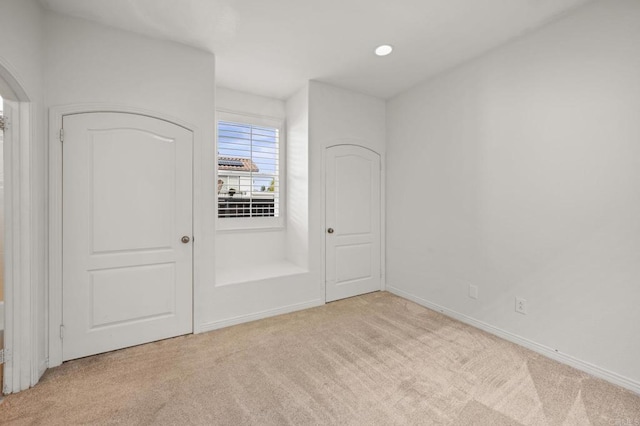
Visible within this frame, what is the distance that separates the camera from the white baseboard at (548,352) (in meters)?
1.88

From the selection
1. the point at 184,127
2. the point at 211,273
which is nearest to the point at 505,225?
the point at 211,273

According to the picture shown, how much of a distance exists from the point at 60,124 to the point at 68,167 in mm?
320

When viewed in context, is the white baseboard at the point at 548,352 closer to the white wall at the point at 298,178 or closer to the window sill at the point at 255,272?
the white wall at the point at 298,178

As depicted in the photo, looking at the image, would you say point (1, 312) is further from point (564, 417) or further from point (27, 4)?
point (564, 417)

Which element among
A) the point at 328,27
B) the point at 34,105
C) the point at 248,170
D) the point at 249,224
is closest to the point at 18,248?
the point at 34,105

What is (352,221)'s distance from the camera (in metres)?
3.63

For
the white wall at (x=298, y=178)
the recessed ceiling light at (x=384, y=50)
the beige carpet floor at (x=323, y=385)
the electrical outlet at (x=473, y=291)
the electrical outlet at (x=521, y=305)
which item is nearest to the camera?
the beige carpet floor at (x=323, y=385)

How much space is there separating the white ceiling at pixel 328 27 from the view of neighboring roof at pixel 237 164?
95cm

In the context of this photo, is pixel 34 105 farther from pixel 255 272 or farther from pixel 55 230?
pixel 255 272

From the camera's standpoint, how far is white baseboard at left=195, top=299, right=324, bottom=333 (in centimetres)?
269

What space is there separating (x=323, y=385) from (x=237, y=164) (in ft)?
8.66

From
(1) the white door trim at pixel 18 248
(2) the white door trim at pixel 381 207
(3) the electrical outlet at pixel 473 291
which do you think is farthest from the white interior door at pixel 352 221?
(1) the white door trim at pixel 18 248

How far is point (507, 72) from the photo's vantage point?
2.51m

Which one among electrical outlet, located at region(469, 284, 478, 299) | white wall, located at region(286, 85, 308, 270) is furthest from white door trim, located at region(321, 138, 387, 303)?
electrical outlet, located at region(469, 284, 478, 299)
